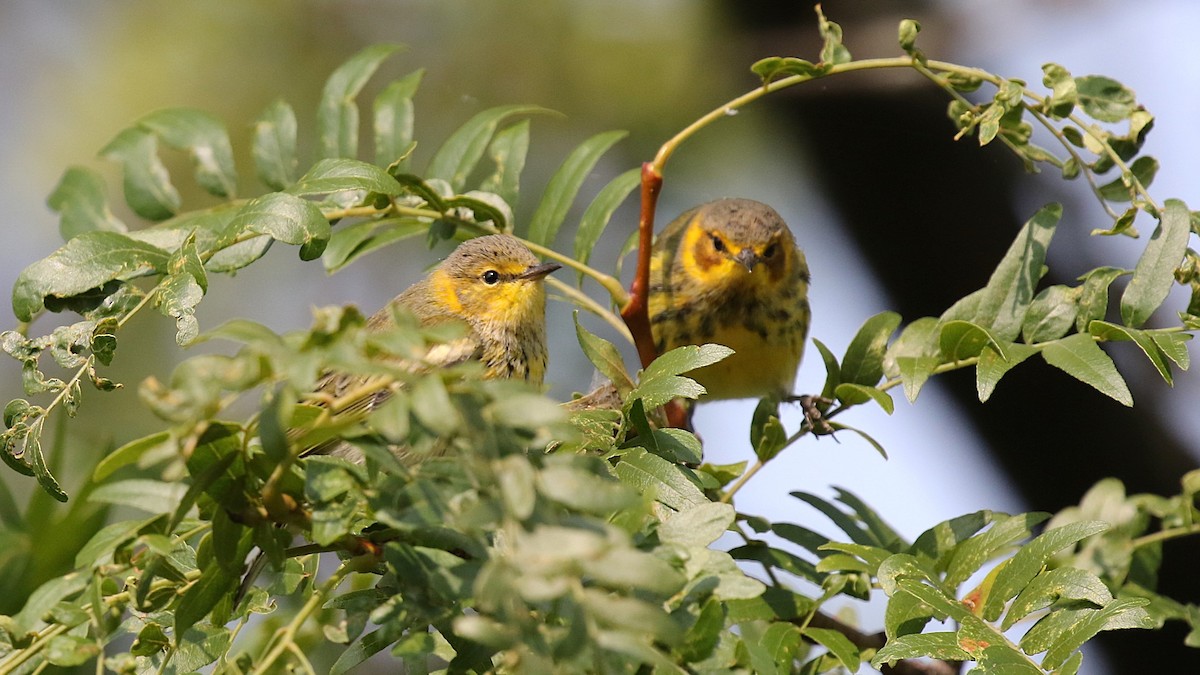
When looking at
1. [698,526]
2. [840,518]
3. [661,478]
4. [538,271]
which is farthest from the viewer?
[538,271]

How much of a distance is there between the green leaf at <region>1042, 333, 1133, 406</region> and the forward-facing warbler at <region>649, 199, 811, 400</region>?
1.43 meters

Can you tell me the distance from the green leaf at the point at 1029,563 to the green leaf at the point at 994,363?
214 mm

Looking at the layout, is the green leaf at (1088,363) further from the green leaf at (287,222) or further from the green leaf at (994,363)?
the green leaf at (287,222)

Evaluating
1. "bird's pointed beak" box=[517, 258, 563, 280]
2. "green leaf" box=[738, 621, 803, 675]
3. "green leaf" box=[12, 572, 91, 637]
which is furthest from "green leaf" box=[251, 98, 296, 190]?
"green leaf" box=[738, 621, 803, 675]

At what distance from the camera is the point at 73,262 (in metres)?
1.66

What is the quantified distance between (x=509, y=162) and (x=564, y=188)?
0.13 m

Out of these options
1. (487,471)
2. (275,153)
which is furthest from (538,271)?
(487,471)

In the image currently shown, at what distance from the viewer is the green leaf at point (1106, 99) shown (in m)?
1.89

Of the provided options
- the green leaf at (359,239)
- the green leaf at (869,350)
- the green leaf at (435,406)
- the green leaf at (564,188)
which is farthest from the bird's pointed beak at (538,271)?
the green leaf at (435,406)

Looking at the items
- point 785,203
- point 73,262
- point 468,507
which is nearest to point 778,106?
point 785,203

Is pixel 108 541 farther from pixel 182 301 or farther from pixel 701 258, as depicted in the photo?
pixel 701 258

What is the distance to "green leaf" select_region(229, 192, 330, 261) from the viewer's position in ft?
5.07

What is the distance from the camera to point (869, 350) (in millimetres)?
1983

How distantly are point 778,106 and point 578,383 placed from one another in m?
1.61
